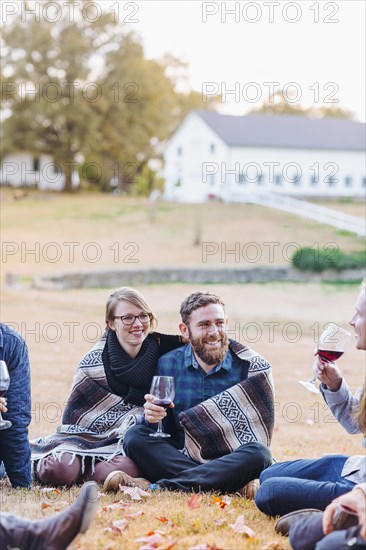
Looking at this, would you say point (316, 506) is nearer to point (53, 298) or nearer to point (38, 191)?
point (53, 298)

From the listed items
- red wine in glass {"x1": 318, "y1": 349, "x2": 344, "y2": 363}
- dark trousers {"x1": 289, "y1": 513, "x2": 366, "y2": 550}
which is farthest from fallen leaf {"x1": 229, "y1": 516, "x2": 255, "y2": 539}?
red wine in glass {"x1": 318, "y1": 349, "x2": 344, "y2": 363}

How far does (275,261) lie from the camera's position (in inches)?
1029

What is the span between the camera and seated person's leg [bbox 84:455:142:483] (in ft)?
15.2

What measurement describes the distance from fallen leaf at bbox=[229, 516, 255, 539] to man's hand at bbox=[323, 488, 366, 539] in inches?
24.3

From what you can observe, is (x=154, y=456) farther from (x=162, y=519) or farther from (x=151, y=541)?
(x=151, y=541)

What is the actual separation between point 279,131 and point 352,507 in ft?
131

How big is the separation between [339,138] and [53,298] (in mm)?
23027

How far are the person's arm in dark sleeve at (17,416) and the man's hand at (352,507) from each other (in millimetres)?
1948

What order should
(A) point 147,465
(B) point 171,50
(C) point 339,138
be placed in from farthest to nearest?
(B) point 171,50 → (C) point 339,138 → (A) point 147,465

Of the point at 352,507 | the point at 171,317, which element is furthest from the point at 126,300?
the point at 171,317

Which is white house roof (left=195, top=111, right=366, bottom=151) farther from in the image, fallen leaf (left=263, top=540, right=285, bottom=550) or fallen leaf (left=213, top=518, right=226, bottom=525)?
fallen leaf (left=263, top=540, right=285, bottom=550)

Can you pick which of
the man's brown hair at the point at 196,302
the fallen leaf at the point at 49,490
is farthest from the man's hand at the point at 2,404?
the man's brown hair at the point at 196,302

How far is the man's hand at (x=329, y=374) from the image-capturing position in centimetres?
379

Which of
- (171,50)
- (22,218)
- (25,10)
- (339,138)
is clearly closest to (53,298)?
(22,218)
